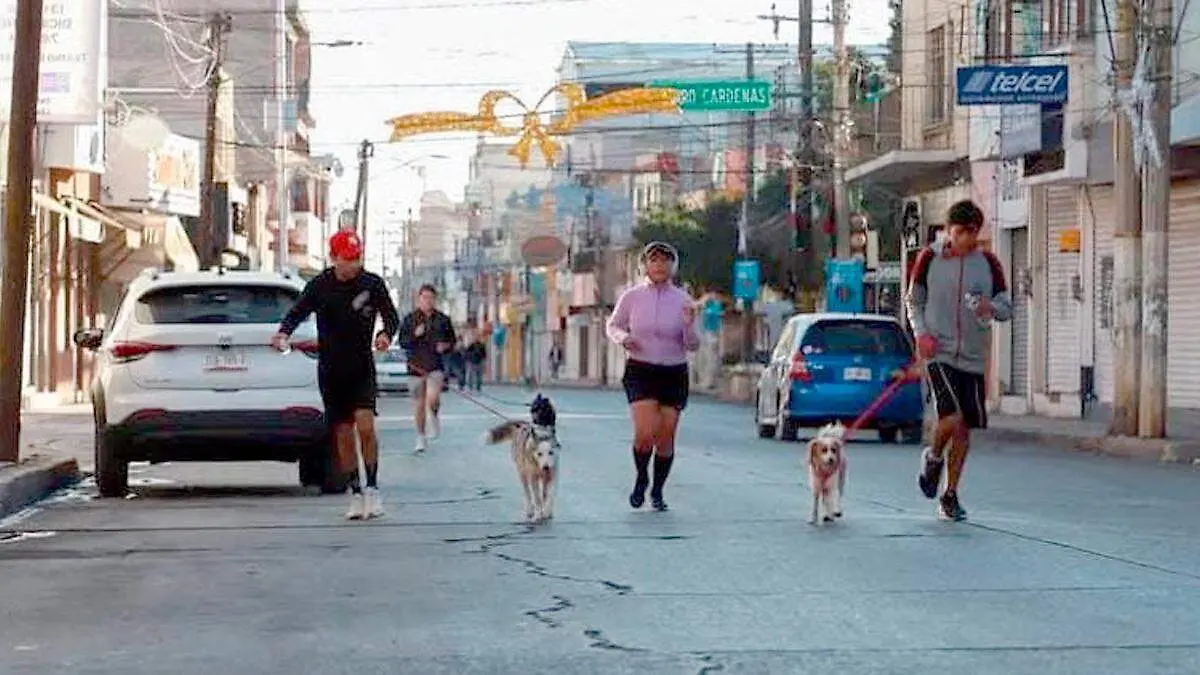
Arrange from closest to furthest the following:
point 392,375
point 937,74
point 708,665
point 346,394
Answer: point 708,665 < point 346,394 < point 937,74 < point 392,375

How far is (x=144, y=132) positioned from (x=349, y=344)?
1339 inches

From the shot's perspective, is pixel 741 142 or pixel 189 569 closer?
pixel 189 569

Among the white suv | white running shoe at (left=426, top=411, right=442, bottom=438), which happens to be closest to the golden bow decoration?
white running shoe at (left=426, top=411, right=442, bottom=438)

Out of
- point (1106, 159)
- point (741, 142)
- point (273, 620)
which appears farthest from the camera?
point (741, 142)

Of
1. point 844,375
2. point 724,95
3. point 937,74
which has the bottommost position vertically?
Answer: point 844,375

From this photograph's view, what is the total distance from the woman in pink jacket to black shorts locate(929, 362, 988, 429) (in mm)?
1648

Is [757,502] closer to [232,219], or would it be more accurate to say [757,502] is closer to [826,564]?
[826,564]

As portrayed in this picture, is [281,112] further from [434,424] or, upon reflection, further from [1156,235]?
[1156,235]

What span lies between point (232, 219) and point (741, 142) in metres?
30.7

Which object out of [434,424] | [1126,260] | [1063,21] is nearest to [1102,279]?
[1063,21]

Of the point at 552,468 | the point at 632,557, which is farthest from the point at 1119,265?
the point at 632,557

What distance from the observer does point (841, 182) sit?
4522cm

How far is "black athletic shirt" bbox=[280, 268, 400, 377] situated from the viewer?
584 inches

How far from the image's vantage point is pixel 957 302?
14492 millimetres
